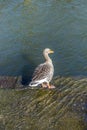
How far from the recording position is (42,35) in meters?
17.9

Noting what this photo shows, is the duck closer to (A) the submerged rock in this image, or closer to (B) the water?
(A) the submerged rock

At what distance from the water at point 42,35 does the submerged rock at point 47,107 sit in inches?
89.4

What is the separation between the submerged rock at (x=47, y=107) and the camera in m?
10.6

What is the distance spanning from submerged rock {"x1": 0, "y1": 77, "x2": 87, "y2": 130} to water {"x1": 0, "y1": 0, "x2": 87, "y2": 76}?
7.45 feet

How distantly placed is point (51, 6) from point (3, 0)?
12.7 feet

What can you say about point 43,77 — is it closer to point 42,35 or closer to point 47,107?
point 47,107

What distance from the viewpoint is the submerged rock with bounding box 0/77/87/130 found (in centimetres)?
1059

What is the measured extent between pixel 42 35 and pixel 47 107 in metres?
7.10

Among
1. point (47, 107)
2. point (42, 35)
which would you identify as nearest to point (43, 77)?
point (47, 107)

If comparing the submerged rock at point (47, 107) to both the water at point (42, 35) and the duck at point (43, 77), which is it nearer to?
the duck at point (43, 77)

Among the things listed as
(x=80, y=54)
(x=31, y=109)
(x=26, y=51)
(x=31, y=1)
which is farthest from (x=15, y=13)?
(x=31, y=109)

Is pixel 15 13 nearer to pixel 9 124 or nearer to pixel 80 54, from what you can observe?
pixel 80 54

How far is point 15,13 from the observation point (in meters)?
20.8

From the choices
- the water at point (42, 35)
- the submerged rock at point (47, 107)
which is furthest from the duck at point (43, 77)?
the water at point (42, 35)
